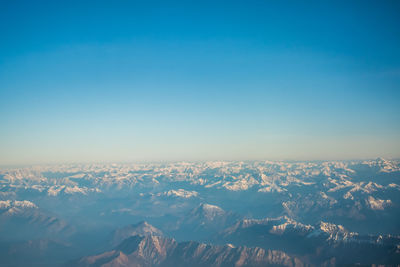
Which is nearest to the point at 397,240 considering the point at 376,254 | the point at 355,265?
the point at 376,254

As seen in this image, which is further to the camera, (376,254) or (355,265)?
(376,254)

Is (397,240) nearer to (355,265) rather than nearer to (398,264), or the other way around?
(398,264)

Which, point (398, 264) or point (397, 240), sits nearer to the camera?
point (398, 264)

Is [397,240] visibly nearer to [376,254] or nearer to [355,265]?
[376,254]

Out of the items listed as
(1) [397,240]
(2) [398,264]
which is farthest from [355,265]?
(1) [397,240]
